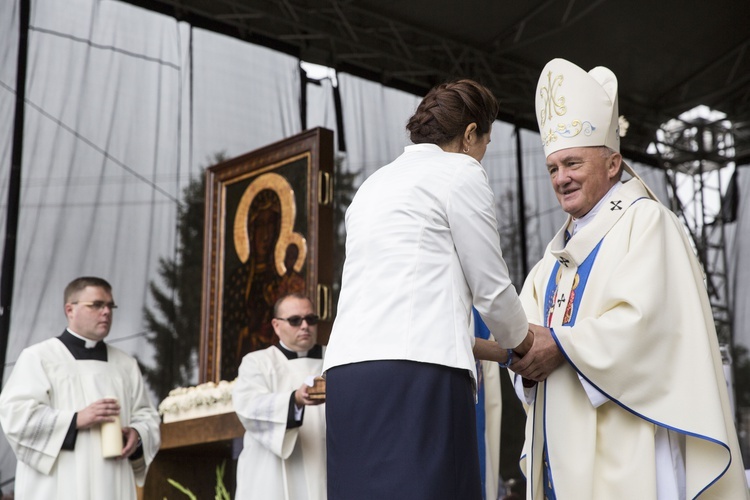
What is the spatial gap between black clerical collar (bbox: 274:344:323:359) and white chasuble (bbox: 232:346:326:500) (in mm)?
31

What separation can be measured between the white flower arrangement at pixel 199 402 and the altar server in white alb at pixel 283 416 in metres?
0.27

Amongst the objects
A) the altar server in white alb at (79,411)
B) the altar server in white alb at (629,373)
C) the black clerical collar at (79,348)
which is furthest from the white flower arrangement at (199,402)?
the altar server in white alb at (629,373)

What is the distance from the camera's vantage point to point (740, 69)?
1020 centimetres

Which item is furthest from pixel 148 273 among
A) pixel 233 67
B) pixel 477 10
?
pixel 477 10

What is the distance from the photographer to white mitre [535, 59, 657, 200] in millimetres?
3113

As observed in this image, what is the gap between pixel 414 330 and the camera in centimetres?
228

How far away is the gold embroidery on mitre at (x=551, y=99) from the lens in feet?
10.5

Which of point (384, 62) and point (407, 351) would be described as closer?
point (407, 351)

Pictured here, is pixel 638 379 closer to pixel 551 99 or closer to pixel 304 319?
pixel 551 99

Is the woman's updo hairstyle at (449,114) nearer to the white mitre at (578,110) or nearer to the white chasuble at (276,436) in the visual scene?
the white mitre at (578,110)

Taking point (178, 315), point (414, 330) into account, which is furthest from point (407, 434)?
point (178, 315)

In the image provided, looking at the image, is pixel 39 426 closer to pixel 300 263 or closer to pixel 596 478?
pixel 300 263

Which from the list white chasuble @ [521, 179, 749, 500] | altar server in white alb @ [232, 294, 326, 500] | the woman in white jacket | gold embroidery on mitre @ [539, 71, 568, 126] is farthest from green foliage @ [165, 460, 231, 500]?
the woman in white jacket

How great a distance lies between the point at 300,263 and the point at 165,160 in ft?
8.19
